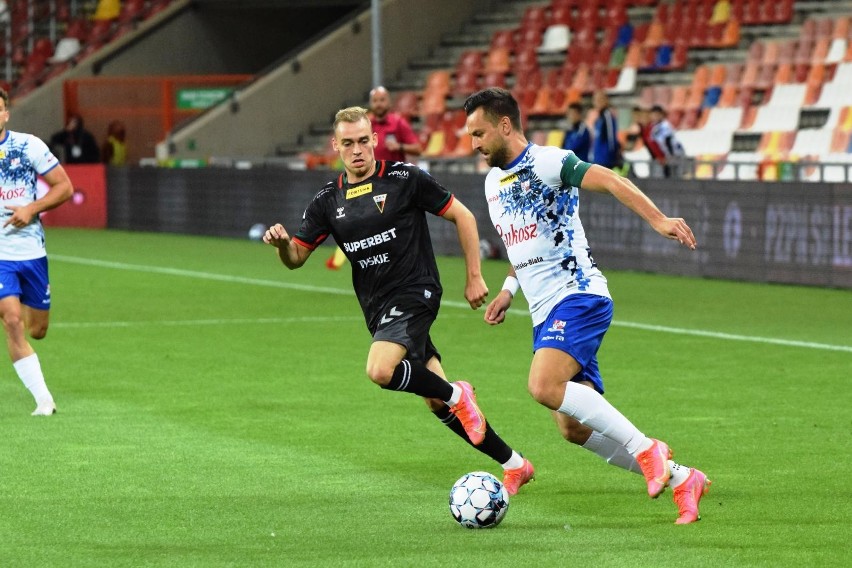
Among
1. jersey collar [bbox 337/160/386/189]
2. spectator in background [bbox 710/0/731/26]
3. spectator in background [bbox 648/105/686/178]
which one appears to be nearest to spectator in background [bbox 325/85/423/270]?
spectator in background [bbox 648/105/686/178]

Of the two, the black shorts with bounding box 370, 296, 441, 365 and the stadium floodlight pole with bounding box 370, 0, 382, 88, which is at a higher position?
the black shorts with bounding box 370, 296, 441, 365

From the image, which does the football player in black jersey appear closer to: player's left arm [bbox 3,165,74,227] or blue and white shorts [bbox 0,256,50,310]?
player's left arm [bbox 3,165,74,227]

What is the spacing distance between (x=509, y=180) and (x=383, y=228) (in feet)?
3.10

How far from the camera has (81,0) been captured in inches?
1656

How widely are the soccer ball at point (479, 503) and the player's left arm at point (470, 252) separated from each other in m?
1.14

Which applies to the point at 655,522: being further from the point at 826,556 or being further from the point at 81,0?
the point at 81,0

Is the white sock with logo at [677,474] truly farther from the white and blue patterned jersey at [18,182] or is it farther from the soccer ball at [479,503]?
the white and blue patterned jersey at [18,182]

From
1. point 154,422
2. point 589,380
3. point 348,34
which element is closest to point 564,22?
point 348,34

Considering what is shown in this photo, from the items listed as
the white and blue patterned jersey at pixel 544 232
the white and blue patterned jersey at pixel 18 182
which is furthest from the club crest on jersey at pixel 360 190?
the white and blue patterned jersey at pixel 18 182

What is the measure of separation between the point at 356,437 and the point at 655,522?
293cm

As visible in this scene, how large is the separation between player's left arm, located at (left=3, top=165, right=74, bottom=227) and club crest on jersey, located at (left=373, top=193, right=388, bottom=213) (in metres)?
2.91

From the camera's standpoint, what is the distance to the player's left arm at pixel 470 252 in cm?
818

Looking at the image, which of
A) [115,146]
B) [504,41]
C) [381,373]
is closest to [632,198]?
[381,373]

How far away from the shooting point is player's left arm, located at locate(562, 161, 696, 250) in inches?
271
